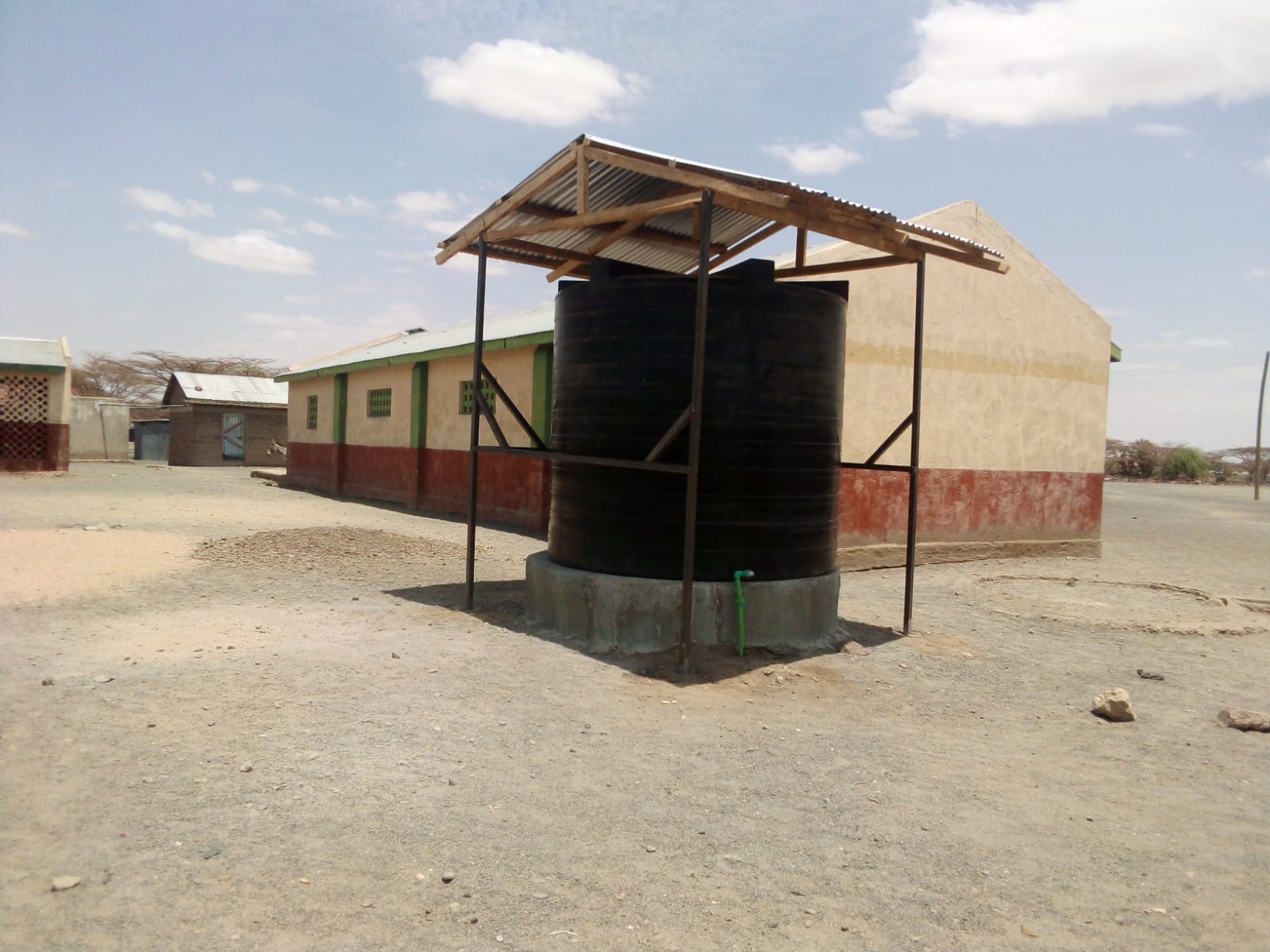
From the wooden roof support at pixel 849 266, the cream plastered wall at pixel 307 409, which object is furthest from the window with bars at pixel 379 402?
the wooden roof support at pixel 849 266

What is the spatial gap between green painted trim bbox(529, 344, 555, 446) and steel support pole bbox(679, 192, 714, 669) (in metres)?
8.18

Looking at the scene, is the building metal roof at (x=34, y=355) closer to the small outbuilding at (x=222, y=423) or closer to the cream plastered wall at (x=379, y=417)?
the small outbuilding at (x=222, y=423)

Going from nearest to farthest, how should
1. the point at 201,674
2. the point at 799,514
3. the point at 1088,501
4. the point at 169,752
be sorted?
the point at 169,752, the point at 201,674, the point at 799,514, the point at 1088,501

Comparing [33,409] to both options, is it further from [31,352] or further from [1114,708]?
[1114,708]

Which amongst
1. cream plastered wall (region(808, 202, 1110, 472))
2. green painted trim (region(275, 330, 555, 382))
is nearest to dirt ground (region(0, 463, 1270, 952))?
cream plastered wall (region(808, 202, 1110, 472))

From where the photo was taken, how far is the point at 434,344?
748 inches

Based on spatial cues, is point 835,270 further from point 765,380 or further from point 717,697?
point 717,697

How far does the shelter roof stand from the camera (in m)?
6.26

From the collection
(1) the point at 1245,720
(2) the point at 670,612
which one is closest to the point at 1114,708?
(1) the point at 1245,720

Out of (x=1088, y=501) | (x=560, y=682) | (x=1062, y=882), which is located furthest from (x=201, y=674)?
(x=1088, y=501)

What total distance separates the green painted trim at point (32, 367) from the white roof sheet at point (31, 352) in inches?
0.8

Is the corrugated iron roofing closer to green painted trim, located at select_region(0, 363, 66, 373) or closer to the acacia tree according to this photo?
green painted trim, located at select_region(0, 363, 66, 373)

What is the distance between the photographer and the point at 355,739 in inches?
178

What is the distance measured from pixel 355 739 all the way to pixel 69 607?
4193mm
